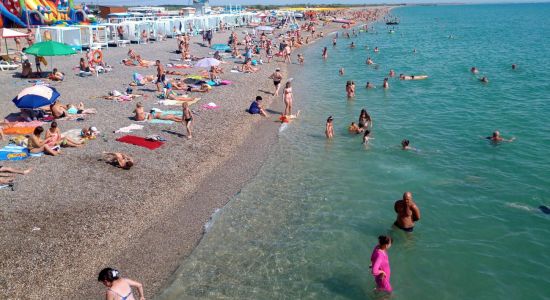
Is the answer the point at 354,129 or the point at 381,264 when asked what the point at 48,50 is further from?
the point at 381,264

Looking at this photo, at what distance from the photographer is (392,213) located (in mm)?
10047

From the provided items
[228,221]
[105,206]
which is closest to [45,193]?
[105,206]

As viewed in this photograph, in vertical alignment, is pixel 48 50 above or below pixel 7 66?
above

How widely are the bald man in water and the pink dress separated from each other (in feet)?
6.74

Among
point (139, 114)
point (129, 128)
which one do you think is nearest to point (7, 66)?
point (139, 114)

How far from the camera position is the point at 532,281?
777 cm

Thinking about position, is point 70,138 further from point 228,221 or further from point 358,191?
point 358,191

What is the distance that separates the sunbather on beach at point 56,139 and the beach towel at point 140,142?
4.22ft

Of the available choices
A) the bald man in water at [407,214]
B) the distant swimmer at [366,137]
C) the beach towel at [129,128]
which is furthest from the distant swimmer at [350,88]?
the bald man in water at [407,214]

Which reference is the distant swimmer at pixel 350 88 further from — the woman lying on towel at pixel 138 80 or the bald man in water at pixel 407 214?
the bald man in water at pixel 407 214

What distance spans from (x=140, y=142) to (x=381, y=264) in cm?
861

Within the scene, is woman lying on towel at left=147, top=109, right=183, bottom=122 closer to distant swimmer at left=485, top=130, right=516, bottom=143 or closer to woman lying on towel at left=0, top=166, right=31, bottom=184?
woman lying on towel at left=0, top=166, right=31, bottom=184

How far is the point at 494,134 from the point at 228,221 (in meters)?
10.9

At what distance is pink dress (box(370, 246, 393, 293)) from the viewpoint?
22.8 feet
